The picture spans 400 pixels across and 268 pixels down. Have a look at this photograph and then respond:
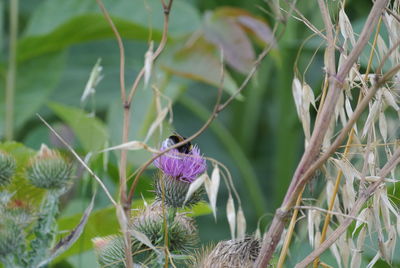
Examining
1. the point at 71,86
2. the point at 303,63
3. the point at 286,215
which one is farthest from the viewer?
the point at 71,86

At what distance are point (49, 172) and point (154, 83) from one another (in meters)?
0.19

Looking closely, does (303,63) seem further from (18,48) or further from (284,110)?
(18,48)

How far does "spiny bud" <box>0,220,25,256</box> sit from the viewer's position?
2.39 ft

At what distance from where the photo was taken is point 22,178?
3.10 ft

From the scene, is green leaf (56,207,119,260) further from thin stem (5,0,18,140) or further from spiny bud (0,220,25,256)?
thin stem (5,0,18,140)

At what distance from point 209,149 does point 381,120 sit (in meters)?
2.19

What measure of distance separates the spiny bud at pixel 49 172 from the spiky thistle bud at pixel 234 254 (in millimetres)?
253

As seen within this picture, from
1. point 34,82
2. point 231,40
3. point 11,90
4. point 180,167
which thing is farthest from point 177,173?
point 34,82

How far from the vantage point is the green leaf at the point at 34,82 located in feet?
5.97

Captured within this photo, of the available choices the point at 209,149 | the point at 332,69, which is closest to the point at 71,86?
the point at 209,149

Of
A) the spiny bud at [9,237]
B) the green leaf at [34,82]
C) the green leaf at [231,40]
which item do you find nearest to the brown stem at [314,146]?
the spiny bud at [9,237]

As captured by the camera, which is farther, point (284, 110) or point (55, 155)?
point (284, 110)

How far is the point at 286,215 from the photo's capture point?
23.0 inches

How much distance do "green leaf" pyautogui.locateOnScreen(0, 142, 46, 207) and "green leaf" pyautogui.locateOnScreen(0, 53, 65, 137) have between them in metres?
0.81
